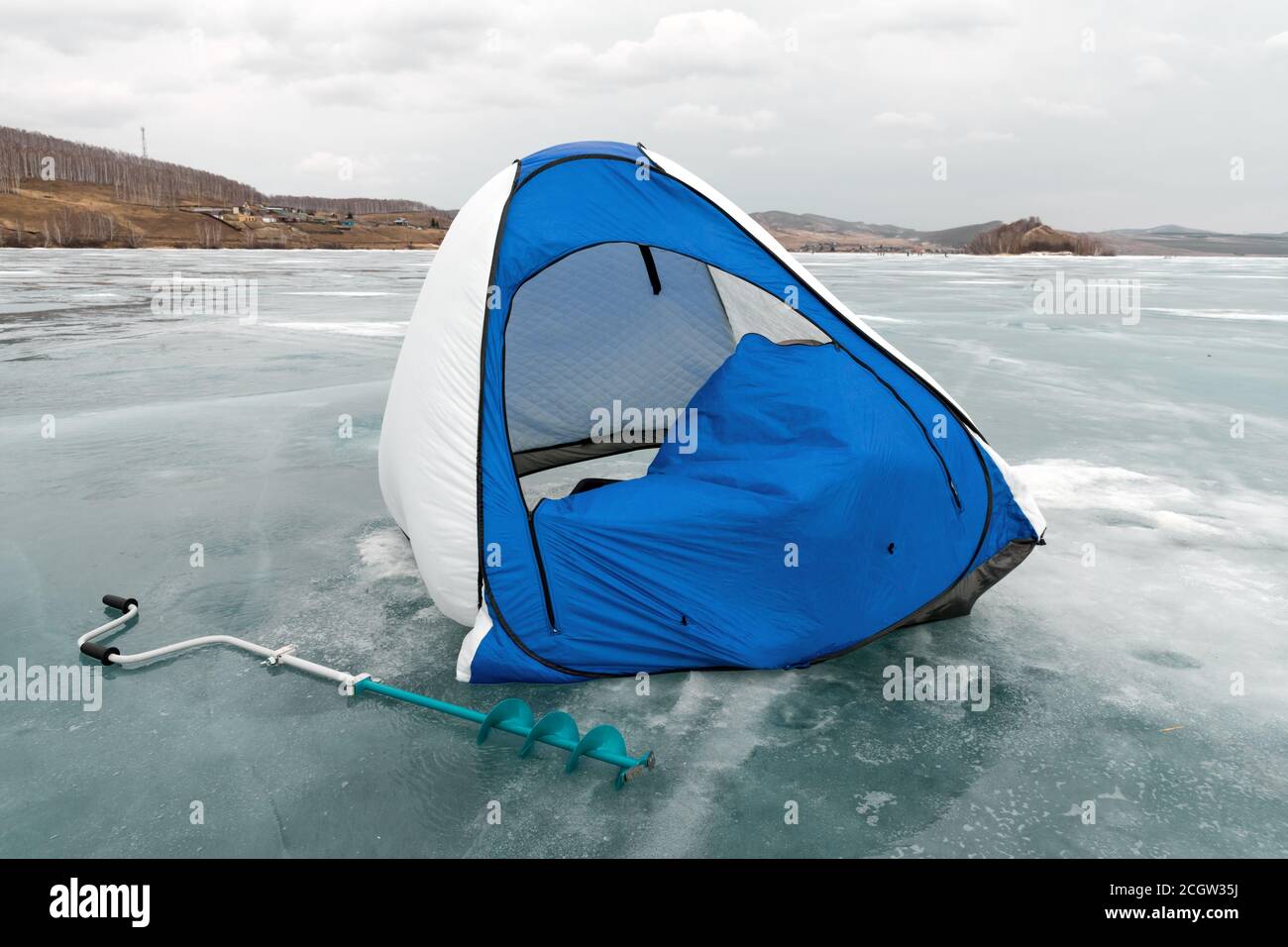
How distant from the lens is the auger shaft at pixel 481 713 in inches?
91.0

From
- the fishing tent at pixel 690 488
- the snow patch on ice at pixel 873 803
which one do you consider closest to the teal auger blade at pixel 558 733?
the fishing tent at pixel 690 488

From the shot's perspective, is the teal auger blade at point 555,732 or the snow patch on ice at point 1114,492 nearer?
the teal auger blade at point 555,732

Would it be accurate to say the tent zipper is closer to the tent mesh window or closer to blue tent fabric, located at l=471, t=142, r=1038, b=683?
blue tent fabric, located at l=471, t=142, r=1038, b=683

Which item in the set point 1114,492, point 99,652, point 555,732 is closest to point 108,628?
point 99,652

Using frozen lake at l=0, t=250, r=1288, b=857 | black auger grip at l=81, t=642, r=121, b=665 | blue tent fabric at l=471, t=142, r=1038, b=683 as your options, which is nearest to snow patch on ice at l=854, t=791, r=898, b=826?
frozen lake at l=0, t=250, r=1288, b=857

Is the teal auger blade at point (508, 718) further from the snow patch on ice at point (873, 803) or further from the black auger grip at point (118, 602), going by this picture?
the black auger grip at point (118, 602)

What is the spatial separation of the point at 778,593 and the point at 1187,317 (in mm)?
14173

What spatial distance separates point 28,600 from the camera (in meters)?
3.39

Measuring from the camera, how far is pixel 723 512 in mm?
2973

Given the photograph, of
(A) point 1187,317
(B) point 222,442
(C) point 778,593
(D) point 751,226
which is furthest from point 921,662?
(A) point 1187,317

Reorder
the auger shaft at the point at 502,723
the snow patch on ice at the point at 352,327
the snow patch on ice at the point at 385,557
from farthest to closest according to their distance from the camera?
the snow patch on ice at the point at 352,327 < the snow patch on ice at the point at 385,557 < the auger shaft at the point at 502,723

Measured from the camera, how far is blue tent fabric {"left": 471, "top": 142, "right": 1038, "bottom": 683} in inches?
114
